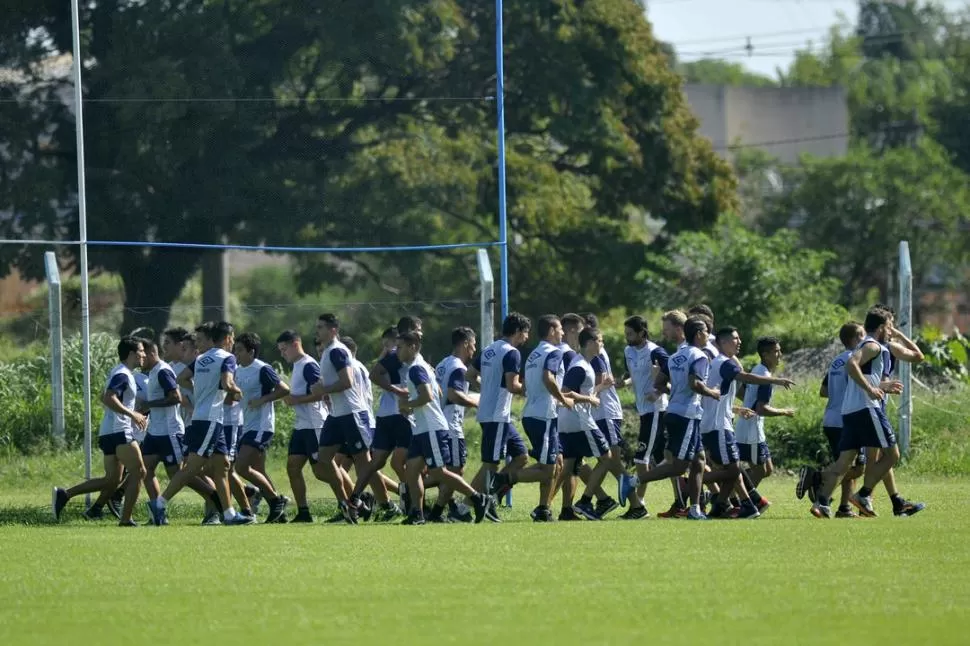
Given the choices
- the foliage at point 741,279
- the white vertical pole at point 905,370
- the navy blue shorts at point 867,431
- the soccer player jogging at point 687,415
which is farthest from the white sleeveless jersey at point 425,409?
the foliage at point 741,279

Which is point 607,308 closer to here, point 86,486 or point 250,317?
point 250,317

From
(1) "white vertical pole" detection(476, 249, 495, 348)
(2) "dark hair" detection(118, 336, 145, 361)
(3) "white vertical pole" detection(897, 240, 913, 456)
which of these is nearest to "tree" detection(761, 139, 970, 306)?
(3) "white vertical pole" detection(897, 240, 913, 456)

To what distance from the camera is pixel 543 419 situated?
611 inches

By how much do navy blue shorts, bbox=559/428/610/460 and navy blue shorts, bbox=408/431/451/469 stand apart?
1.29 meters

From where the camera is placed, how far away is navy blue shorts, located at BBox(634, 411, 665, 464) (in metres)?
16.1

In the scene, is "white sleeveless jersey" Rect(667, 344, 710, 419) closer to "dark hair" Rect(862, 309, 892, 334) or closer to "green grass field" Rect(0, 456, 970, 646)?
"green grass field" Rect(0, 456, 970, 646)

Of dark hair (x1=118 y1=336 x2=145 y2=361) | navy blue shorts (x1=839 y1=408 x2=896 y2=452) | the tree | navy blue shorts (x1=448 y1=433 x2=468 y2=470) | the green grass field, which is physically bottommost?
the green grass field

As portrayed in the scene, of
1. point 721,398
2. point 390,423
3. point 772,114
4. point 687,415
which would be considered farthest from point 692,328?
point 772,114

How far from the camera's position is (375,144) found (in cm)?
1975

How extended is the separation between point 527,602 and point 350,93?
1100cm

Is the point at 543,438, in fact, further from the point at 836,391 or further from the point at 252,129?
the point at 252,129

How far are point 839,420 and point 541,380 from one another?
2886mm

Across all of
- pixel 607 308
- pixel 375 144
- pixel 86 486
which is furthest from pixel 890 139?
pixel 86 486

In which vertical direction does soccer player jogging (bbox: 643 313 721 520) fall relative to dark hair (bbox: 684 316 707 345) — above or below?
below
